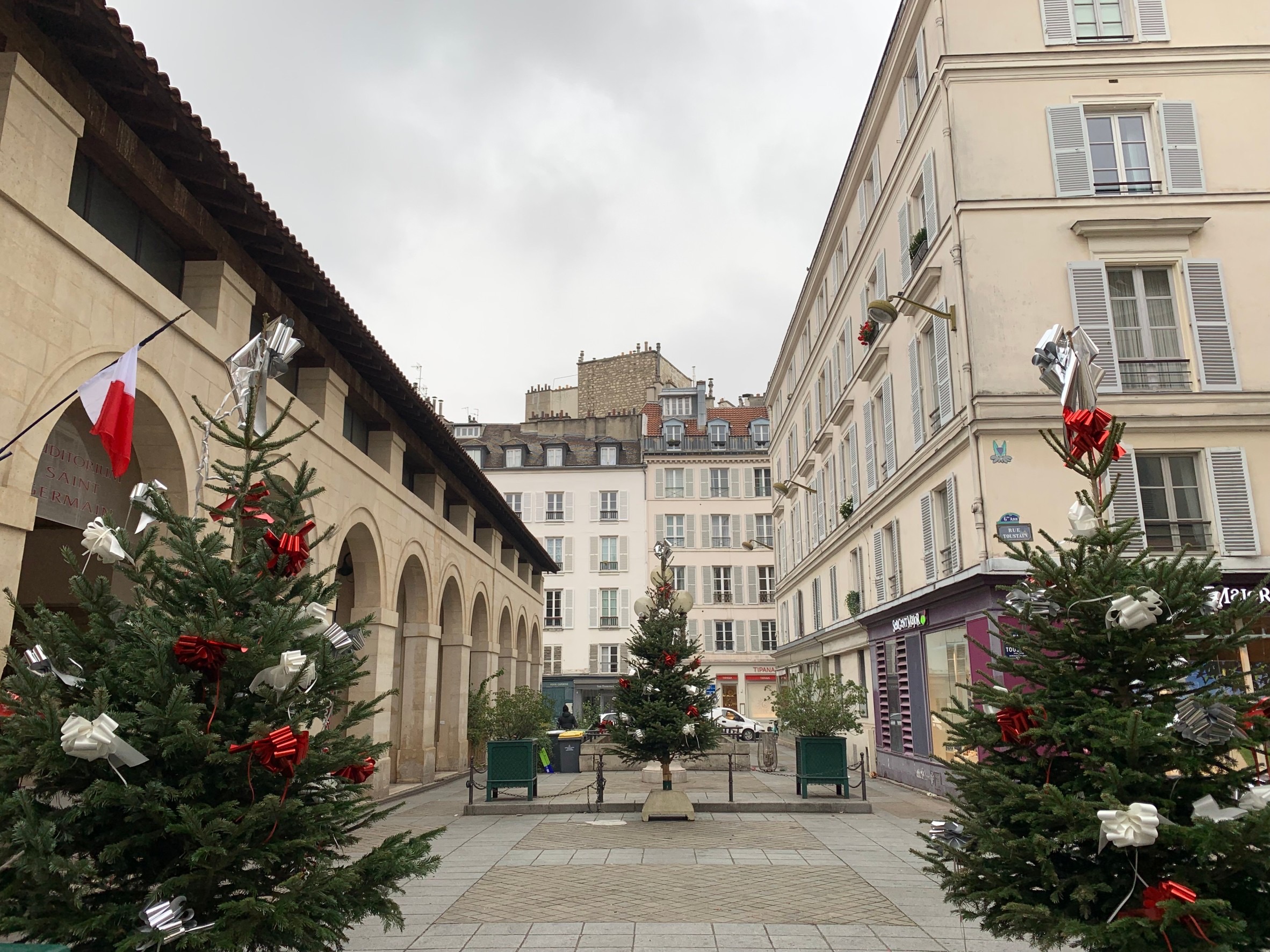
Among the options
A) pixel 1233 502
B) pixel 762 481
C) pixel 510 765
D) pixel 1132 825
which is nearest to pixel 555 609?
pixel 762 481

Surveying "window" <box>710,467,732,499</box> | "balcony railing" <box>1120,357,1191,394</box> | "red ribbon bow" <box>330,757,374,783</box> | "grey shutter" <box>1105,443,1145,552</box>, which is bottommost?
"red ribbon bow" <box>330,757,374,783</box>

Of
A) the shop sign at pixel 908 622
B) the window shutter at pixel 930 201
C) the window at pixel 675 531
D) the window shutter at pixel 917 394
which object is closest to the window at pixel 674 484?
the window at pixel 675 531

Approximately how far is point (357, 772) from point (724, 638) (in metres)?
42.1

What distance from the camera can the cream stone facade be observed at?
7.30 meters

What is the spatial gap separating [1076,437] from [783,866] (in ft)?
20.9

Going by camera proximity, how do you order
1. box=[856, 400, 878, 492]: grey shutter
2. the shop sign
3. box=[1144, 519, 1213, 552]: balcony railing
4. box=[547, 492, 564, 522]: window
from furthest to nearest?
box=[547, 492, 564, 522]: window, box=[856, 400, 878, 492]: grey shutter, the shop sign, box=[1144, 519, 1213, 552]: balcony railing

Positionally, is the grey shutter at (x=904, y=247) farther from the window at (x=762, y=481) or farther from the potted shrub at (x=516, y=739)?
the window at (x=762, y=481)

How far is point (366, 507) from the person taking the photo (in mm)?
15703

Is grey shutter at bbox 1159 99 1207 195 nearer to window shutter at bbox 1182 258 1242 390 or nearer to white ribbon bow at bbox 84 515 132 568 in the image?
window shutter at bbox 1182 258 1242 390

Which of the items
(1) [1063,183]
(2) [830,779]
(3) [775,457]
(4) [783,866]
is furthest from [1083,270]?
(3) [775,457]

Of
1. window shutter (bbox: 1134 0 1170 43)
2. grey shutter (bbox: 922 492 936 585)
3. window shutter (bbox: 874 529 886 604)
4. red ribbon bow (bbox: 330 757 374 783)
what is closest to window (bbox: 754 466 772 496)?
window shutter (bbox: 874 529 886 604)

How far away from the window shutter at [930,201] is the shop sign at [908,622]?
22.9ft

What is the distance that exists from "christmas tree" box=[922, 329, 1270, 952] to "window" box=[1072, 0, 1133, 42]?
47.9 feet

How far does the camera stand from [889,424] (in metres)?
20.3
